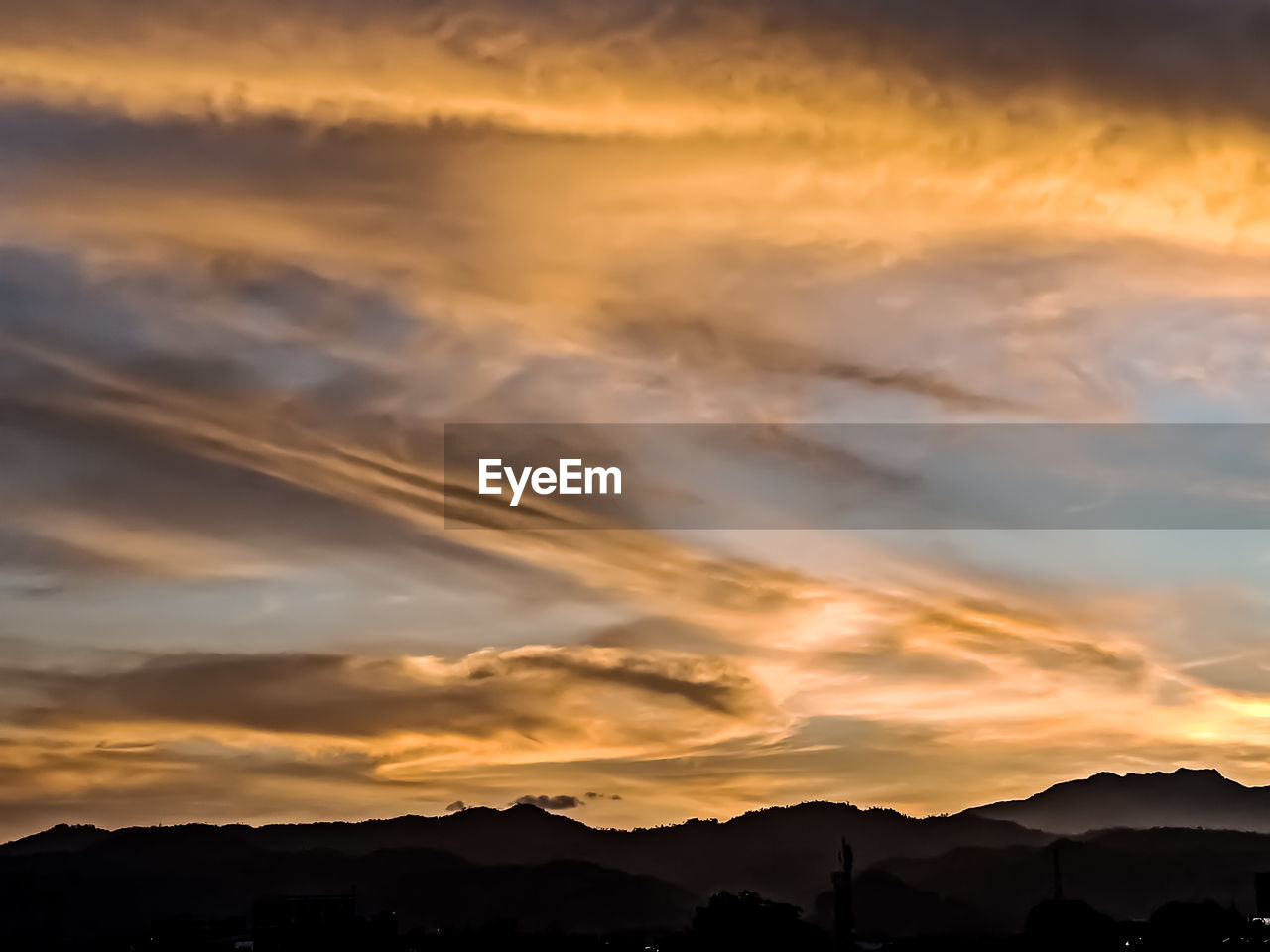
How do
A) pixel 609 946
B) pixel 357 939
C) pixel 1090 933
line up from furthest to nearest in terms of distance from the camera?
pixel 609 946 < pixel 357 939 < pixel 1090 933

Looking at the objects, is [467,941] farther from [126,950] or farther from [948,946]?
[948,946]

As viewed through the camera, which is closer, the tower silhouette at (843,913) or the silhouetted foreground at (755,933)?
the tower silhouette at (843,913)

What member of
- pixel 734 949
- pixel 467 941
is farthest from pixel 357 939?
pixel 734 949

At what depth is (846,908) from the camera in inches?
5684

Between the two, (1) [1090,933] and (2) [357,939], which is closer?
(1) [1090,933]

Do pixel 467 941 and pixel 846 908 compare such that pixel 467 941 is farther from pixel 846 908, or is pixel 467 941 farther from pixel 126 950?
pixel 846 908

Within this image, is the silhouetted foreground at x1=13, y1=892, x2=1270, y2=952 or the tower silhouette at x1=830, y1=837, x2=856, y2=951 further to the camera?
the silhouetted foreground at x1=13, y1=892, x2=1270, y2=952

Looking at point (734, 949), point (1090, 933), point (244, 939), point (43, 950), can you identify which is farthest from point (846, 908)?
point (43, 950)

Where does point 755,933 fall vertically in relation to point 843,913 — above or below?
below

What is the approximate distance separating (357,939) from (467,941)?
2510 cm

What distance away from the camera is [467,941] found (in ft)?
563

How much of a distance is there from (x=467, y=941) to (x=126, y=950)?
37.0 m

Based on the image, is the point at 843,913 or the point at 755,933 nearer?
the point at 755,933

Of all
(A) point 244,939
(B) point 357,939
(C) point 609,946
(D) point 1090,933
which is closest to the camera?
(D) point 1090,933
